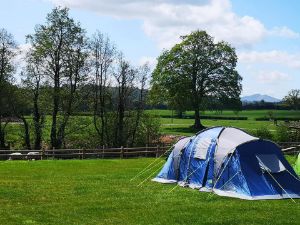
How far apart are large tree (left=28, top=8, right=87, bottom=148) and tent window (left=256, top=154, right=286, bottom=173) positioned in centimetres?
2939

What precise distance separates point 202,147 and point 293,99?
115186mm

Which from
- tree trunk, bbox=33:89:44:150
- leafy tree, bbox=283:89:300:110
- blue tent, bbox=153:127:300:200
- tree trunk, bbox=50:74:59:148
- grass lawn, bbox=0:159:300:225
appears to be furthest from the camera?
leafy tree, bbox=283:89:300:110

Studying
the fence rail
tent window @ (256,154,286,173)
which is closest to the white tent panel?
tent window @ (256,154,286,173)

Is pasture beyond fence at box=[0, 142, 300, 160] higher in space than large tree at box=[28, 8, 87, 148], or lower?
lower

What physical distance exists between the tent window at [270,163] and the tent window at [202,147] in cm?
218

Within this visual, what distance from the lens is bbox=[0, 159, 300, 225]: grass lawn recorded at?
1334 centimetres

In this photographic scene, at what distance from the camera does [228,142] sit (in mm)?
18781

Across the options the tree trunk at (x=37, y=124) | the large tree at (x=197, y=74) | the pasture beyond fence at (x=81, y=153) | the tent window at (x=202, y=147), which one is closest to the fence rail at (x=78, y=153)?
the pasture beyond fence at (x=81, y=153)

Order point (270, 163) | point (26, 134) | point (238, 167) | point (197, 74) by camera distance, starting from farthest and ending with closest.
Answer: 1. point (197, 74)
2. point (26, 134)
3. point (270, 163)
4. point (238, 167)

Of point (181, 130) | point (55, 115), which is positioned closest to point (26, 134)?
point (55, 115)

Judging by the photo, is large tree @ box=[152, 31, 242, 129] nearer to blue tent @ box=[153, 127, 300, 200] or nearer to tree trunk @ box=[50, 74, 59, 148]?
tree trunk @ box=[50, 74, 59, 148]

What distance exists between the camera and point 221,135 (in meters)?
19.4

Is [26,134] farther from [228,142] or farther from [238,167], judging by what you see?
[238,167]

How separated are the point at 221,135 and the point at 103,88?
104 ft
